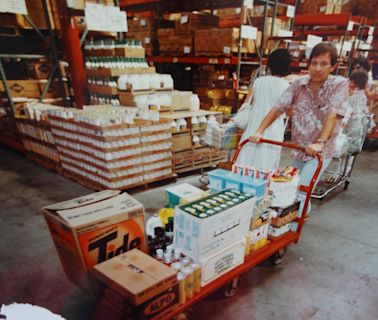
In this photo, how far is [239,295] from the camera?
223 centimetres

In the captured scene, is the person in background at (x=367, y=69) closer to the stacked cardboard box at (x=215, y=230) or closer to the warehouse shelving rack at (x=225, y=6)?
the warehouse shelving rack at (x=225, y=6)

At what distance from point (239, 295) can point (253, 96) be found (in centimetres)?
194

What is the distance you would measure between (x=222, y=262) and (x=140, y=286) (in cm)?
65

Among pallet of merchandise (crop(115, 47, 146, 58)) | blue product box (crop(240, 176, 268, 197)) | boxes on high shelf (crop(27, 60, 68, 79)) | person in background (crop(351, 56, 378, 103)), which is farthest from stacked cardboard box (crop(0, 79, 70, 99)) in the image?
person in background (crop(351, 56, 378, 103))

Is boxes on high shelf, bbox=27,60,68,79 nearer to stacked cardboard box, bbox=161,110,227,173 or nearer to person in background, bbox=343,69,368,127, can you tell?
stacked cardboard box, bbox=161,110,227,173

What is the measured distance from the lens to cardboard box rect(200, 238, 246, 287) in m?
1.76

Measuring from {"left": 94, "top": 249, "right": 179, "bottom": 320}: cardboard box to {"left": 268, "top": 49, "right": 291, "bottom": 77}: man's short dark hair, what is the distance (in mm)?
2151

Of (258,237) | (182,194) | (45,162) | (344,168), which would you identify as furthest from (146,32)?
(258,237)

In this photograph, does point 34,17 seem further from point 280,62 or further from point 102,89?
point 280,62

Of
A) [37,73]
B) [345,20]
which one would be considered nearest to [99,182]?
[37,73]

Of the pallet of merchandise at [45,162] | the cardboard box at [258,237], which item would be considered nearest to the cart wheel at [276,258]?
the cardboard box at [258,237]

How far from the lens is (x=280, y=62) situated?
275 cm

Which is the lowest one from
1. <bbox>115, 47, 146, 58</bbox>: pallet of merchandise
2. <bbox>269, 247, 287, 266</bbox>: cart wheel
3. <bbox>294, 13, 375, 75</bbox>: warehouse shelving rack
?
<bbox>269, 247, 287, 266</bbox>: cart wheel

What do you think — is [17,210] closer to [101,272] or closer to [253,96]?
[101,272]
